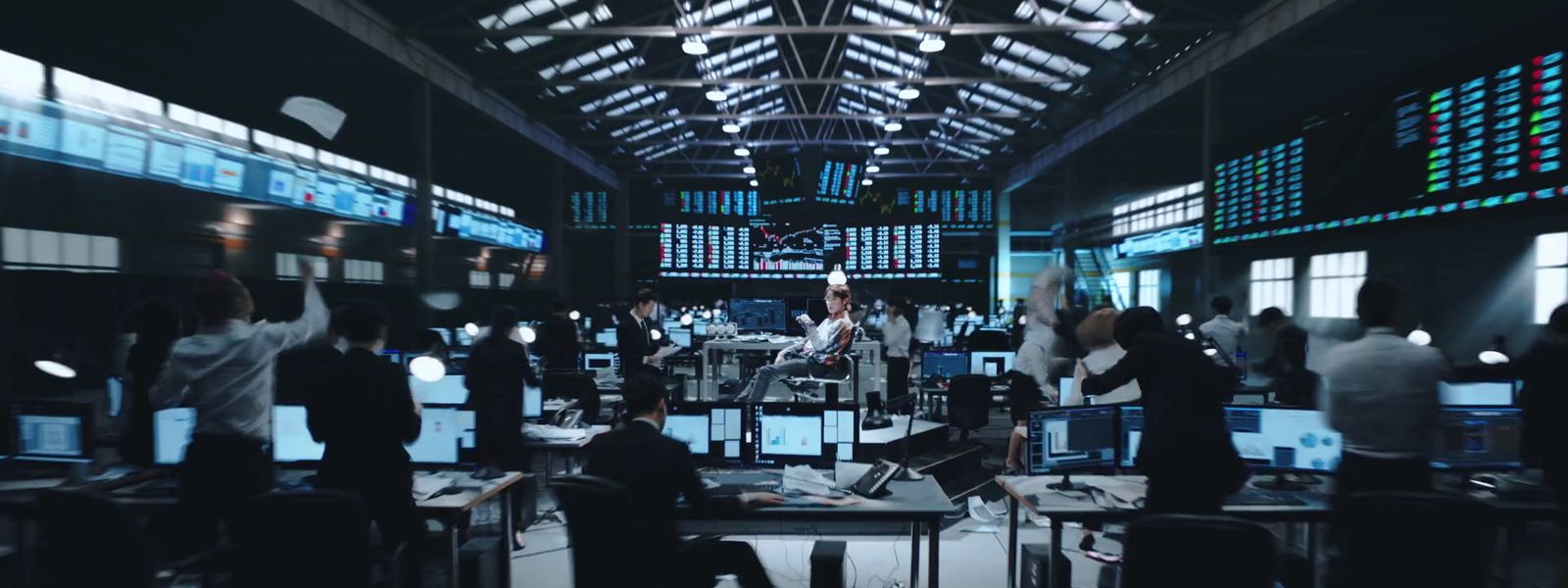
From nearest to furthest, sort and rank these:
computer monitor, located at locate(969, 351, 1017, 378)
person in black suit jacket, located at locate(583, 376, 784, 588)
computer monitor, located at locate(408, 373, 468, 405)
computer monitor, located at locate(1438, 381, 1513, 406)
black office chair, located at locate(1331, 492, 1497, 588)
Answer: black office chair, located at locate(1331, 492, 1497, 588) → person in black suit jacket, located at locate(583, 376, 784, 588) → computer monitor, located at locate(1438, 381, 1513, 406) → computer monitor, located at locate(408, 373, 468, 405) → computer monitor, located at locate(969, 351, 1017, 378)

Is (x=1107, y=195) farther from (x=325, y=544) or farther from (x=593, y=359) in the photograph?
(x=325, y=544)

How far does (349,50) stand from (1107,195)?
18445mm

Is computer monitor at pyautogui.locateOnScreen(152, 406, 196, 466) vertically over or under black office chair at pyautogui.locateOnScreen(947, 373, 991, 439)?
over

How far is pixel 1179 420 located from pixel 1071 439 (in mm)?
622

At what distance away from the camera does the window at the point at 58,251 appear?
6.60 meters

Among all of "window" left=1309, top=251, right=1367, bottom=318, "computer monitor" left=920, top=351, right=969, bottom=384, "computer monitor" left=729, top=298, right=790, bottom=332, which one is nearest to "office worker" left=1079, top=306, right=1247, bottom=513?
"computer monitor" left=920, top=351, right=969, bottom=384

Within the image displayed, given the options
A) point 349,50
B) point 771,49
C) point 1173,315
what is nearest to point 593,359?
point 349,50

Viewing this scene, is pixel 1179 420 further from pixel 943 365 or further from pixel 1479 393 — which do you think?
pixel 943 365

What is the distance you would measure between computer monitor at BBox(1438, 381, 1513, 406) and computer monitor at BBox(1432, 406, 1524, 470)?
2.40 feet

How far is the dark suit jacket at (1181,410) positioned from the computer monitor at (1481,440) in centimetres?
129

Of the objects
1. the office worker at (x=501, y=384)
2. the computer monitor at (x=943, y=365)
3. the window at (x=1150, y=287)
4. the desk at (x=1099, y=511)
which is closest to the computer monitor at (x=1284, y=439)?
the desk at (x=1099, y=511)

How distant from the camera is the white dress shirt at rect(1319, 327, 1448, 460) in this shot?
3047 mm

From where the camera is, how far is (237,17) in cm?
854

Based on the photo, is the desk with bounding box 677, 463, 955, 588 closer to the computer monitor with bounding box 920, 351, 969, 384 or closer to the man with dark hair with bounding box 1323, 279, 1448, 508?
the man with dark hair with bounding box 1323, 279, 1448, 508
